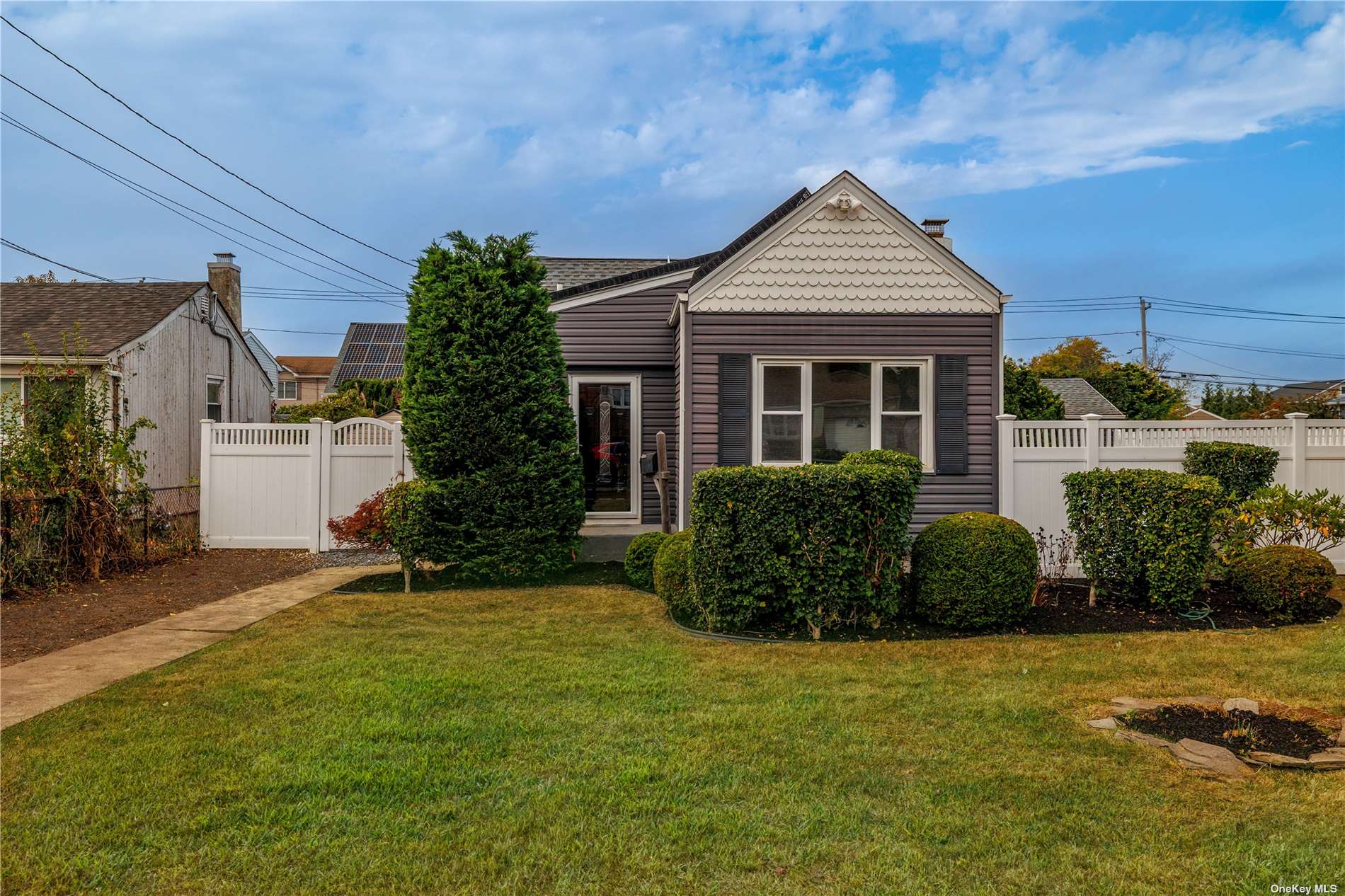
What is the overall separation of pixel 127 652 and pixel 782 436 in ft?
23.0

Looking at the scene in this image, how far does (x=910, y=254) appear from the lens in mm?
9891

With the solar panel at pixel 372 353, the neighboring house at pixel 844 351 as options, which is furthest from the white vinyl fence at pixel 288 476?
the solar panel at pixel 372 353

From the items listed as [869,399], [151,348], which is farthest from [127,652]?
[151,348]

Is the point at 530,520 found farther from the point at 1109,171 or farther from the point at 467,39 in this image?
the point at 1109,171

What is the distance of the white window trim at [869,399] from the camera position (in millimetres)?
9945

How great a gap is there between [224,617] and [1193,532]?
858 centimetres

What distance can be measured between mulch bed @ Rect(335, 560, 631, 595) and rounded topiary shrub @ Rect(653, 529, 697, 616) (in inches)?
61.9

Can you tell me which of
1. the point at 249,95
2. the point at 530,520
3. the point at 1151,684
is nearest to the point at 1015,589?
the point at 1151,684

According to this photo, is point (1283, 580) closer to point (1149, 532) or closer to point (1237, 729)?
point (1149, 532)

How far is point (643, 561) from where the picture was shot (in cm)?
850

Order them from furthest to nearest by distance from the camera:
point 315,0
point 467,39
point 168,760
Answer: point 467,39, point 315,0, point 168,760

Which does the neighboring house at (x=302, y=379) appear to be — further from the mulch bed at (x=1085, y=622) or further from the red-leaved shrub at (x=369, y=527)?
the mulch bed at (x=1085, y=622)

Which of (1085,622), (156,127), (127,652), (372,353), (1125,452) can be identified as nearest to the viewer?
(127,652)

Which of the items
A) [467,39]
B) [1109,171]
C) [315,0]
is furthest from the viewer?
[1109,171]
